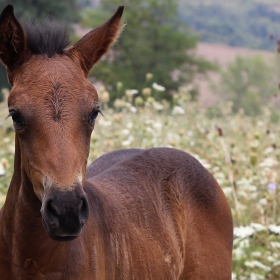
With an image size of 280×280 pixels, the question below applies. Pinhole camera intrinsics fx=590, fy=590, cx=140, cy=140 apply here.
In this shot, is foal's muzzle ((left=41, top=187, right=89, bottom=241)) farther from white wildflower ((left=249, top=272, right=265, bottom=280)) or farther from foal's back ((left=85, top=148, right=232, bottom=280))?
white wildflower ((left=249, top=272, right=265, bottom=280))

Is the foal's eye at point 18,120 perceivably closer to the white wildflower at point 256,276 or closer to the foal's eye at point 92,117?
the foal's eye at point 92,117

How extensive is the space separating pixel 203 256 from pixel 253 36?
263ft

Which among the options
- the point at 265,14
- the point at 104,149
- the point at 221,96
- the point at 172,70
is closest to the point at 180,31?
the point at 172,70

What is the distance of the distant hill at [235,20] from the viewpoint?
254ft

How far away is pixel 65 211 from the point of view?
8.12 feet

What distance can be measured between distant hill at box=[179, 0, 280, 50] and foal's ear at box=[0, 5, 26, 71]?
6474cm

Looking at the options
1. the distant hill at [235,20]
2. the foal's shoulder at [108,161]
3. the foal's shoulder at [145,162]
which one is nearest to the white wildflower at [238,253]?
the foal's shoulder at [145,162]

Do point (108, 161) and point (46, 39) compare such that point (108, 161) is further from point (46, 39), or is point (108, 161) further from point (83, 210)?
point (83, 210)

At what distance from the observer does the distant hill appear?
254 ft

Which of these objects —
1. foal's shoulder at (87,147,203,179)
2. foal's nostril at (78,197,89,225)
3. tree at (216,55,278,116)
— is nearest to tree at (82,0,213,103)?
tree at (216,55,278,116)

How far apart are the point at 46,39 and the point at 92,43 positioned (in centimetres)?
26

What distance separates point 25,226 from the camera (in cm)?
A: 300

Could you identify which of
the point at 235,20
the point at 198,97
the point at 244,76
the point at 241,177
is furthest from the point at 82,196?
the point at 235,20

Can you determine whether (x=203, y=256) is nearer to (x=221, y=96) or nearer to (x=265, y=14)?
(x=221, y=96)
